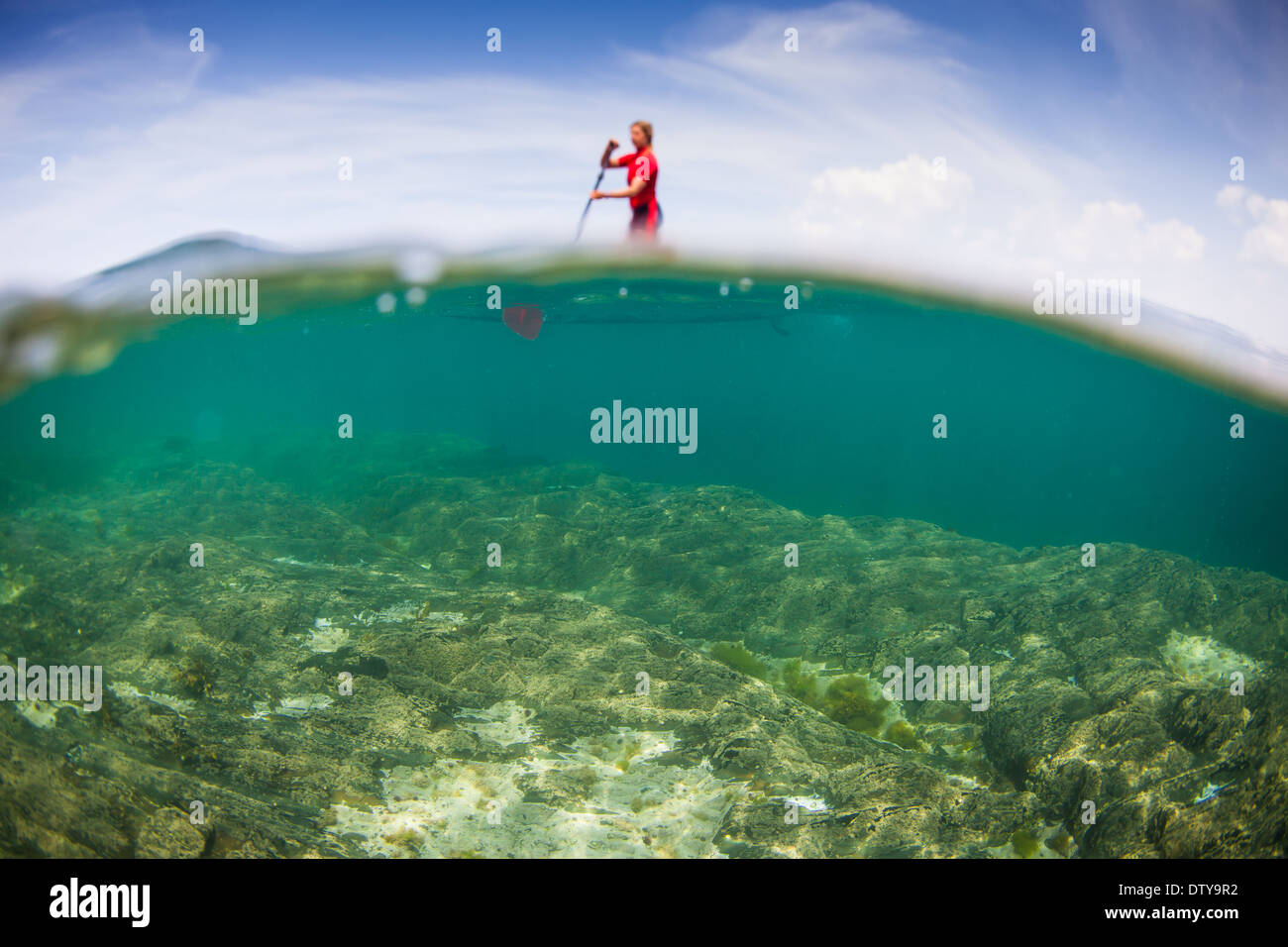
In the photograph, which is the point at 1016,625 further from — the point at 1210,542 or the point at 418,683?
the point at 1210,542

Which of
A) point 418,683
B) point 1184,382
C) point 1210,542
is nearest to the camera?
point 418,683

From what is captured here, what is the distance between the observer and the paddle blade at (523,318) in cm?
2207

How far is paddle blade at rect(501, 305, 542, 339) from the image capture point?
2207 cm

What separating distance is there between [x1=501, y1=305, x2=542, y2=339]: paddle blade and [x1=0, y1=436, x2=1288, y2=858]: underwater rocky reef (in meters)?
10.0

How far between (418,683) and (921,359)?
54635 mm

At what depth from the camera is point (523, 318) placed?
23.3 meters

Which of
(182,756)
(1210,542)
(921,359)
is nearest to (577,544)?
(182,756)

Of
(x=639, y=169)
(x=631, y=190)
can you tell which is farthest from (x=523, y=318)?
(x=631, y=190)

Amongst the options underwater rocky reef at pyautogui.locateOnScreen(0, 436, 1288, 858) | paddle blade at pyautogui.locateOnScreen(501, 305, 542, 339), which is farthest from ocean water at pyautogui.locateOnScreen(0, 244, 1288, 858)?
paddle blade at pyautogui.locateOnScreen(501, 305, 542, 339)

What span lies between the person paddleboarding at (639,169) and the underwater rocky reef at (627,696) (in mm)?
4976

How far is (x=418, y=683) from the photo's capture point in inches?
280
